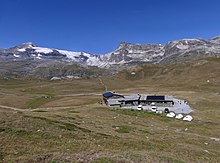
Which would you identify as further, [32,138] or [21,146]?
[32,138]

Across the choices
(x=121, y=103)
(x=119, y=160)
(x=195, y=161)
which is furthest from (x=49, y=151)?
(x=121, y=103)

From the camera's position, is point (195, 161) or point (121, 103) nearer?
point (195, 161)

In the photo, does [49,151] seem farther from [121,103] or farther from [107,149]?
[121,103]

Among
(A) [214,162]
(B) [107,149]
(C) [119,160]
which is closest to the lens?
(C) [119,160]

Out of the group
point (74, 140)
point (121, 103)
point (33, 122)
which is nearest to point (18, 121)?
point (33, 122)

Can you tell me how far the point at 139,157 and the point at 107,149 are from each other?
4.23m

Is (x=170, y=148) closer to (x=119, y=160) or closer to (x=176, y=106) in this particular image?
(x=119, y=160)

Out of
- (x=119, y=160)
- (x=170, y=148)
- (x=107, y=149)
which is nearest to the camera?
(x=119, y=160)

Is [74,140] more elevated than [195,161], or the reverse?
[74,140]

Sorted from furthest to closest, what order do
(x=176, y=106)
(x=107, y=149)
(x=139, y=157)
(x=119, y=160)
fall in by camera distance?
1. (x=176, y=106)
2. (x=107, y=149)
3. (x=139, y=157)
4. (x=119, y=160)

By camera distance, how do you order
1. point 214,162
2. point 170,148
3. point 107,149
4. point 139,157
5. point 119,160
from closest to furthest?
point 119,160
point 139,157
point 107,149
point 214,162
point 170,148

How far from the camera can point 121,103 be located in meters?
125

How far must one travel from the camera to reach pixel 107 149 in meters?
29.6

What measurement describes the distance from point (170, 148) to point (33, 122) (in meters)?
20.7
